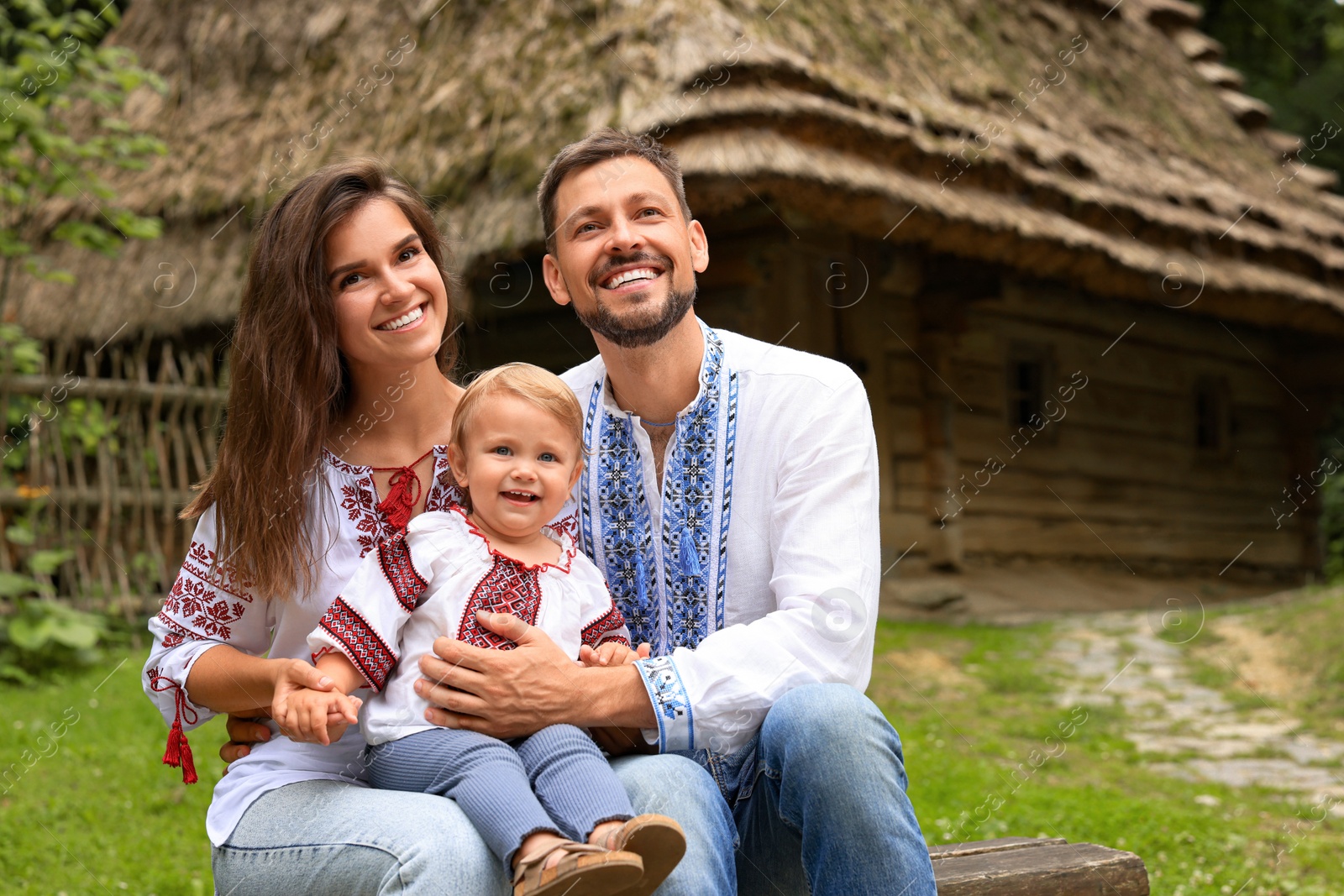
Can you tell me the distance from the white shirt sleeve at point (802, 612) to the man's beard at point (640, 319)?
0.33m

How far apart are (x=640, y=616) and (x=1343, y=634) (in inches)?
212

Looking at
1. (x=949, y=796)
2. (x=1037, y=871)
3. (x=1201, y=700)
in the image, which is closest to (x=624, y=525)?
(x=1037, y=871)

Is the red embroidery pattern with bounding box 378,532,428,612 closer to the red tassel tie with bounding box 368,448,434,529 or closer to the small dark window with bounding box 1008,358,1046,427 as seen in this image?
the red tassel tie with bounding box 368,448,434,529

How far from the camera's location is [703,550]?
2.18 m

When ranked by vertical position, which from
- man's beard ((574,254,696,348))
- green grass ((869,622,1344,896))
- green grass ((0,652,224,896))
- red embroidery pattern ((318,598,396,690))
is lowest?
green grass ((869,622,1344,896))

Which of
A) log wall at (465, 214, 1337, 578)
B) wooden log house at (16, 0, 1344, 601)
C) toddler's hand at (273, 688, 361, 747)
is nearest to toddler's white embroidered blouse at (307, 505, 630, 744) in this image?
toddler's hand at (273, 688, 361, 747)

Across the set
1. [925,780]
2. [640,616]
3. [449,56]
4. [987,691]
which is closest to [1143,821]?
[925,780]

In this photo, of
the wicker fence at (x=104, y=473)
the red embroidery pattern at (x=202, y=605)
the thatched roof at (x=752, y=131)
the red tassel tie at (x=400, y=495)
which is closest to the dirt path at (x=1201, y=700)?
the thatched roof at (x=752, y=131)

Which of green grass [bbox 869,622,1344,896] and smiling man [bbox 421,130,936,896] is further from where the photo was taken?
green grass [bbox 869,622,1344,896]

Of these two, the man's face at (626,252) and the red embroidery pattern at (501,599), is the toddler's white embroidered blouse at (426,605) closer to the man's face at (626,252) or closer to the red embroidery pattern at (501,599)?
the red embroidery pattern at (501,599)

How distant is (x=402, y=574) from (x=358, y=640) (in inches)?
5.2

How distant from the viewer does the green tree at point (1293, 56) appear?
1517 cm

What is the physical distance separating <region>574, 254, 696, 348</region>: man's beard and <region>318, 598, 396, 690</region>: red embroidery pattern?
71 cm

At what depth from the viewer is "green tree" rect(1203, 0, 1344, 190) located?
597 inches
